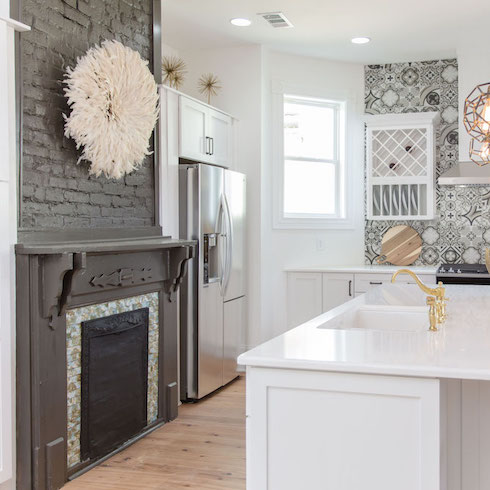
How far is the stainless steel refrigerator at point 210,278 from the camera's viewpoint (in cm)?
471

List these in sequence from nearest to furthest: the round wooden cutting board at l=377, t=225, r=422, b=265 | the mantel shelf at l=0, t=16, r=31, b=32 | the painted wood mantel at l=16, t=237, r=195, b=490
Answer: the mantel shelf at l=0, t=16, r=31, b=32
the painted wood mantel at l=16, t=237, r=195, b=490
the round wooden cutting board at l=377, t=225, r=422, b=265

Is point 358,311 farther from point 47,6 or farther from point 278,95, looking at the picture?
point 278,95

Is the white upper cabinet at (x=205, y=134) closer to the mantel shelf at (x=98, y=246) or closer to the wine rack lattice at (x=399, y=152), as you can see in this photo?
the mantel shelf at (x=98, y=246)

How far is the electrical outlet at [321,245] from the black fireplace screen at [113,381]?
8.45 ft

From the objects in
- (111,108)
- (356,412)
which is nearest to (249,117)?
(111,108)

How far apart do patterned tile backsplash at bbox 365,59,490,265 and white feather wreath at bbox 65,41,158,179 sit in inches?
118

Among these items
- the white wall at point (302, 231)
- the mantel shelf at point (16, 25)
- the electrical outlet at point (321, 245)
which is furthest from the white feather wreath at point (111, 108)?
the electrical outlet at point (321, 245)

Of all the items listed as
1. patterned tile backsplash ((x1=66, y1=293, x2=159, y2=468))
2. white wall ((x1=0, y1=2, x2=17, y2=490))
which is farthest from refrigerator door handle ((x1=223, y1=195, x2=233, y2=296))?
white wall ((x1=0, y1=2, x2=17, y2=490))

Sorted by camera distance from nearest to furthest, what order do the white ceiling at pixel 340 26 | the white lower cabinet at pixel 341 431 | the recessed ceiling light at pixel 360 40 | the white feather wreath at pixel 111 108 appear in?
the white lower cabinet at pixel 341 431 → the white feather wreath at pixel 111 108 → the white ceiling at pixel 340 26 → the recessed ceiling light at pixel 360 40

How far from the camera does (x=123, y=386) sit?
382 cm

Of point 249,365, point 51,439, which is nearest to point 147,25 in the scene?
point 51,439

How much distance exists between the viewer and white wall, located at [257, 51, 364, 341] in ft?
19.5

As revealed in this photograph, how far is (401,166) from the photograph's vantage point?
20.0 ft

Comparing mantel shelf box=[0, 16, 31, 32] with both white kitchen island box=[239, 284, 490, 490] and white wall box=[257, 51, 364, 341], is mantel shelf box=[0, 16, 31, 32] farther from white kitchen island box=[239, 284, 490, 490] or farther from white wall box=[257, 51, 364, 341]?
white wall box=[257, 51, 364, 341]
